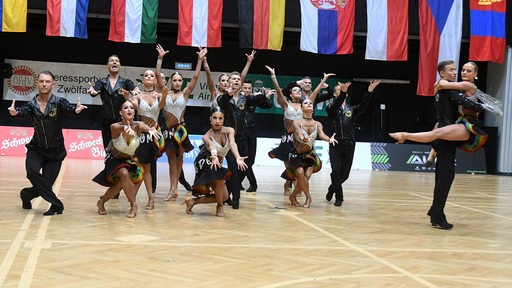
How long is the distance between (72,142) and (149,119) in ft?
34.7

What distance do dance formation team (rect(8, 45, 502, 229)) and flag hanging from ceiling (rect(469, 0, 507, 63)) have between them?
9969 mm

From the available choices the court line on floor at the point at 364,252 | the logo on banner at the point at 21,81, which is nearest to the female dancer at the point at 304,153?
the court line on floor at the point at 364,252

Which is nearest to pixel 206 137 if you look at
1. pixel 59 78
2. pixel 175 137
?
pixel 175 137

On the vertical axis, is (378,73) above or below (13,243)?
above

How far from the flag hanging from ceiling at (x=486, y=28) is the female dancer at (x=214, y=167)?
1223 centimetres

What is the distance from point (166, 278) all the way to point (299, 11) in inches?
578

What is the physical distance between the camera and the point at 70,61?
19.6 meters

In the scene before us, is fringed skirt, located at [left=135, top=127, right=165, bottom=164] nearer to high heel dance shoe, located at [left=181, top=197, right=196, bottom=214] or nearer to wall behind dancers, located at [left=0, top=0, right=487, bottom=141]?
high heel dance shoe, located at [left=181, top=197, right=196, bottom=214]

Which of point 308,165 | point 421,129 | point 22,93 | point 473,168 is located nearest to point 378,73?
point 421,129

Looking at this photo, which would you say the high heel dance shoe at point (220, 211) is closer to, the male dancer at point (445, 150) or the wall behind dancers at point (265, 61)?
the male dancer at point (445, 150)

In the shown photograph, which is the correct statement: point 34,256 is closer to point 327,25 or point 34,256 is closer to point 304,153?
point 304,153

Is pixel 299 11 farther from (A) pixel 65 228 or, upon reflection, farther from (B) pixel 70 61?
(A) pixel 65 228

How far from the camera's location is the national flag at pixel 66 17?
1520 centimetres

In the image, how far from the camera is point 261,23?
1597 cm
